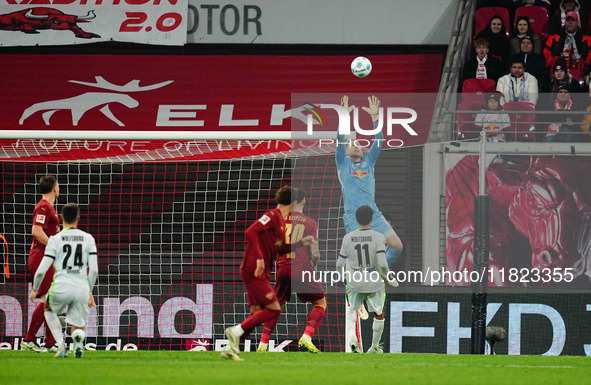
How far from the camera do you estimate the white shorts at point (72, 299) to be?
9.52 meters

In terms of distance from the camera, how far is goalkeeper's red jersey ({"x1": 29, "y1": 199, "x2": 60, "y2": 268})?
10.9 metres

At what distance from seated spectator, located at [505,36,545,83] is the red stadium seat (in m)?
0.80

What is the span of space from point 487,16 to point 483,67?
144 cm

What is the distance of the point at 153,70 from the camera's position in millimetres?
18969

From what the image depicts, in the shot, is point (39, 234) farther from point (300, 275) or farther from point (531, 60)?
point (531, 60)

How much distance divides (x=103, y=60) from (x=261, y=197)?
14.4ft

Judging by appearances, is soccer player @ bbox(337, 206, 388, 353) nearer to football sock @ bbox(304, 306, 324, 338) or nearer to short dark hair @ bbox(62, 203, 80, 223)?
football sock @ bbox(304, 306, 324, 338)

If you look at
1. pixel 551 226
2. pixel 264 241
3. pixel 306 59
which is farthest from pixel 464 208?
pixel 264 241

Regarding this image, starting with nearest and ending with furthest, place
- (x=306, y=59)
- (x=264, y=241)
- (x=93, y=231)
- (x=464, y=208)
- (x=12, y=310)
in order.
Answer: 1. (x=264, y=241)
2. (x=12, y=310)
3. (x=464, y=208)
4. (x=93, y=231)
5. (x=306, y=59)

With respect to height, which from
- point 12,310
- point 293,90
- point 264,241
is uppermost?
point 293,90

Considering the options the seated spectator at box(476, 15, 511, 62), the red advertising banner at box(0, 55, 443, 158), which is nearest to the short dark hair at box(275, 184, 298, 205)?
the red advertising banner at box(0, 55, 443, 158)

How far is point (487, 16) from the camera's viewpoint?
61.9ft

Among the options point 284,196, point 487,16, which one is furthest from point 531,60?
point 284,196

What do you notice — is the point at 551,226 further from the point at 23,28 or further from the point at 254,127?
the point at 23,28
